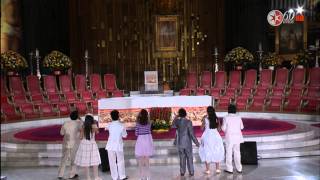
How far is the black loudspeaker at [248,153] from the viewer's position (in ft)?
29.3

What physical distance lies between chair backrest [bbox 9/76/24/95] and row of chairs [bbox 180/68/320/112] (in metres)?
5.02

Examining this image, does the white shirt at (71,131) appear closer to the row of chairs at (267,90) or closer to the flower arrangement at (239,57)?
the row of chairs at (267,90)

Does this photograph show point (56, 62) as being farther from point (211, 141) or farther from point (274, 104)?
point (211, 141)

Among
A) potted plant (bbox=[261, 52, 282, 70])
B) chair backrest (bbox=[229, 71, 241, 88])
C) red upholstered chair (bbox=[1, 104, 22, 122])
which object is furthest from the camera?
potted plant (bbox=[261, 52, 282, 70])

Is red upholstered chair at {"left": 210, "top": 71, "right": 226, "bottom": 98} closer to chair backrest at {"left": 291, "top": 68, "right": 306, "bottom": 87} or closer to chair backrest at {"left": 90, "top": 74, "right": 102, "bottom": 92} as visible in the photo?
chair backrest at {"left": 291, "top": 68, "right": 306, "bottom": 87}

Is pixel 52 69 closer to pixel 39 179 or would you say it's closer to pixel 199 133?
pixel 199 133

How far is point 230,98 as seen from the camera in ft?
49.5

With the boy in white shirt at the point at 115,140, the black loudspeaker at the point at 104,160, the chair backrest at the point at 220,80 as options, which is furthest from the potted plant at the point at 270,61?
the boy in white shirt at the point at 115,140

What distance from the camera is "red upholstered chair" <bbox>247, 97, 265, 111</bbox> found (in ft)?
48.1

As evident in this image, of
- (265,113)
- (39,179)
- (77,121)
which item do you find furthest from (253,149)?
(265,113)

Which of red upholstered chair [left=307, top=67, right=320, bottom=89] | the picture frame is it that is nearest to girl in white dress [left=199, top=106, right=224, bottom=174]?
red upholstered chair [left=307, top=67, right=320, bottom=89]

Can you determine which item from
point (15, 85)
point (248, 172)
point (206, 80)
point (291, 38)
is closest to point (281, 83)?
point (206, 80)

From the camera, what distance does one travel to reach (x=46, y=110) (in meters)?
14.3

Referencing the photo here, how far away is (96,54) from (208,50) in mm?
4618
